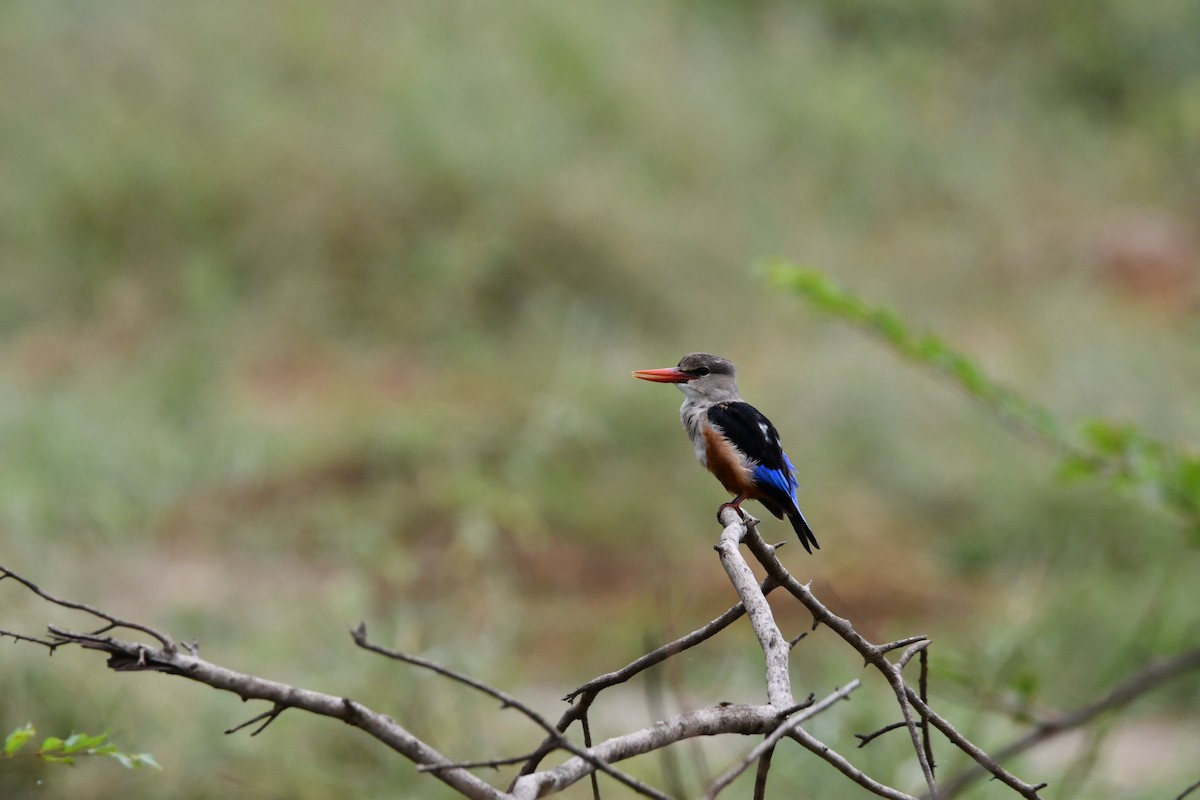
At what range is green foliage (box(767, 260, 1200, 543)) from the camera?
1952 mm

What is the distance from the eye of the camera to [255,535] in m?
5.77

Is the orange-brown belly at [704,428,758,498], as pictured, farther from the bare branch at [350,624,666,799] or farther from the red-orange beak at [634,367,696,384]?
the bare branch at [350,624,666,799]

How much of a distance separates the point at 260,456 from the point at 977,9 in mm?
9270

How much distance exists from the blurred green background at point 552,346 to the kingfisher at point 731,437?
364mm

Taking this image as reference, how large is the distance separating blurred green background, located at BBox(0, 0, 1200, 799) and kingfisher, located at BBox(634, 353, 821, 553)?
364mm

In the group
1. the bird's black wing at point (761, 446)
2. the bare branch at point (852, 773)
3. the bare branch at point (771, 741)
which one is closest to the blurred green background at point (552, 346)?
the bird's black wing at point (761, 446)

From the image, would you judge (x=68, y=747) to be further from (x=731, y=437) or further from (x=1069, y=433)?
(x=1069, y=433)

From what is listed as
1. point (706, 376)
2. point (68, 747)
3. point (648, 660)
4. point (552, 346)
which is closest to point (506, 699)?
point (648, 660)

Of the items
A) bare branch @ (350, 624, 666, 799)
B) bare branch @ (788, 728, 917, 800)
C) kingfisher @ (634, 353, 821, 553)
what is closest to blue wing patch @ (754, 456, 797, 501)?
kingfisher @ (634, 353, 821, 553)

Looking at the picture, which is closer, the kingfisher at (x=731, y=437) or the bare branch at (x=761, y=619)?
the bare branch at (x=761, y=619)

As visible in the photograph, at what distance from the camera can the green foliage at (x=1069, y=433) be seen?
6.40ft

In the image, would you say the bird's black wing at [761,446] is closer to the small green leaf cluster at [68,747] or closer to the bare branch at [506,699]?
the small green leaf cluster at [68,747]

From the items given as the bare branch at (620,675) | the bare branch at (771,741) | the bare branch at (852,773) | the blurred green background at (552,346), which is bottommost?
the bare branch at (771,741)

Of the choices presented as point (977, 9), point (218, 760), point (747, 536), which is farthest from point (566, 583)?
point (977, 9)
